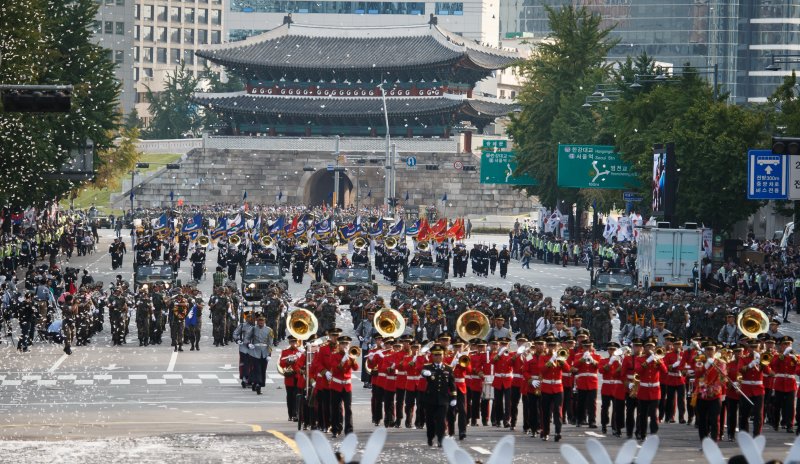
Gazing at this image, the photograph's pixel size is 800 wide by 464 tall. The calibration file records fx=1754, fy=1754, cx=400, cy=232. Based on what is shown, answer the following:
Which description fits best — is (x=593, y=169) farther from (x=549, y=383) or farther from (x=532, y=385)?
(x=549, y=383)

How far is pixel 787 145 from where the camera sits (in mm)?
31312

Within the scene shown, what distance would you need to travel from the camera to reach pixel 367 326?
33.2m

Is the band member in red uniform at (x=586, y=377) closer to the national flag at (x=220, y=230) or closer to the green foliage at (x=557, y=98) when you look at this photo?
the national flag at (x=220, y=230)

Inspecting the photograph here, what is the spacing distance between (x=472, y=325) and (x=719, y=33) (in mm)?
149394

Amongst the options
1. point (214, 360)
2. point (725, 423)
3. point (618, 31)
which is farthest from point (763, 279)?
point (618, 31)

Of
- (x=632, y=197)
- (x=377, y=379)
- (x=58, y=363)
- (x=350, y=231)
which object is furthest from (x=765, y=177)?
(x=377, y=379)

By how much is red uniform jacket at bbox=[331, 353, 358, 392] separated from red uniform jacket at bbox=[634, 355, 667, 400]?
4.19m

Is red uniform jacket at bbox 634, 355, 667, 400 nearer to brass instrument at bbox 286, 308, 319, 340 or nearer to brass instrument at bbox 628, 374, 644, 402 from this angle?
brass instrument at bbox 628, 374, 644, 402

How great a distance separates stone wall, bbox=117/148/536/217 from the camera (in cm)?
13100

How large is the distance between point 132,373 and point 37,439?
38.9 ft

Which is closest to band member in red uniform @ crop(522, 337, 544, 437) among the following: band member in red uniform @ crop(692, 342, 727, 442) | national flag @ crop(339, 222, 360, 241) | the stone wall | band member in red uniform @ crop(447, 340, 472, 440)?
band member in red uniform @ crop(447, 340, 472, 440)

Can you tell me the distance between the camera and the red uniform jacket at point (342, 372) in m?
25.7

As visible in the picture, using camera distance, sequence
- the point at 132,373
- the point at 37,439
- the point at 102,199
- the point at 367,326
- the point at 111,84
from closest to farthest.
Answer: the point at 37,439, the point at 367,326, the point at 132,373, the point at 111,84, the point at 102,199

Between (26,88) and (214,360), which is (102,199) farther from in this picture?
(26,88)
